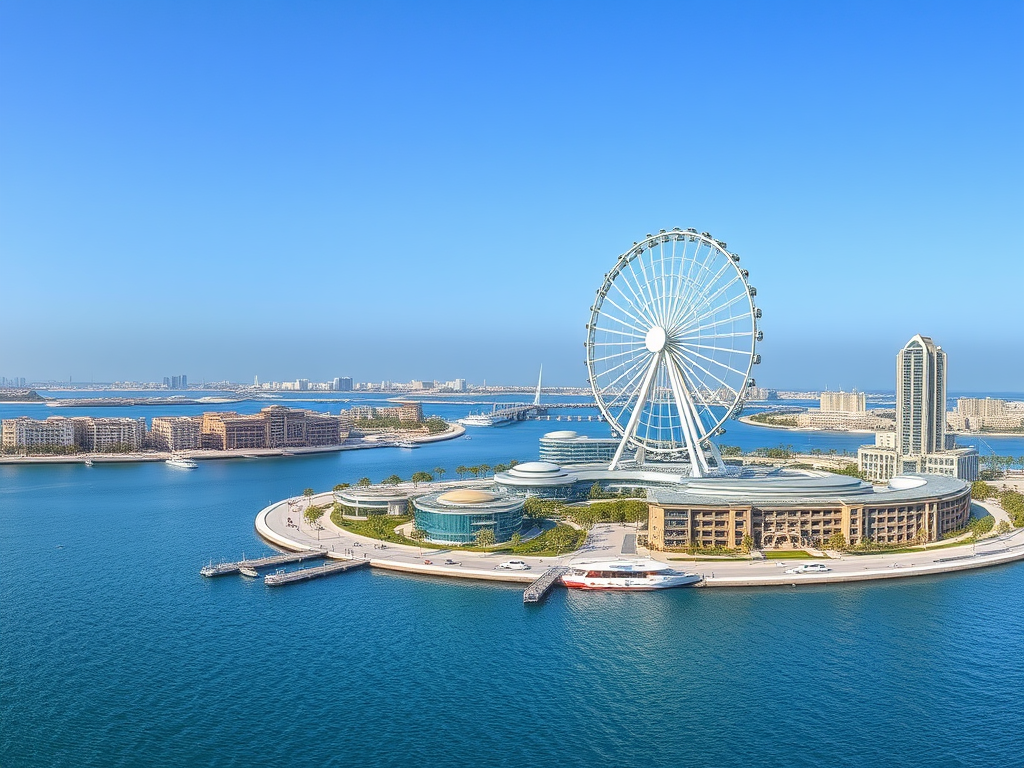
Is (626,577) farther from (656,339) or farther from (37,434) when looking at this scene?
(37,434)

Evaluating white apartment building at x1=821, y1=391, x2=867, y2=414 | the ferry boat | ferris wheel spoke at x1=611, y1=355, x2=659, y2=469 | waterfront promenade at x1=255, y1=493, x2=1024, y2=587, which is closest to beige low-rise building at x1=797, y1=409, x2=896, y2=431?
white apartment building at x1=821, y1=391, x2=867, y2=414

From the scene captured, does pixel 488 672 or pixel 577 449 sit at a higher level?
pixel 577 449

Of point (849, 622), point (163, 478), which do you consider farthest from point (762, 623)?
point (163, 478)

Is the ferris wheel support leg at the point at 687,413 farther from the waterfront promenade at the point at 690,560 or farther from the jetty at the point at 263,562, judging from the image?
the jetty at the point at 263,562

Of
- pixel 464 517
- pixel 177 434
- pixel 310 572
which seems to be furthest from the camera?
pixel 177 434

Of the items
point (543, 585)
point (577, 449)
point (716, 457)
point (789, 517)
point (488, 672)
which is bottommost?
point (488, 672)

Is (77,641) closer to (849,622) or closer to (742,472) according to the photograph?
(849,622)

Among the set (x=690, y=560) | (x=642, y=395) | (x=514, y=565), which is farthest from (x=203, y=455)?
(x=690, y=560)
